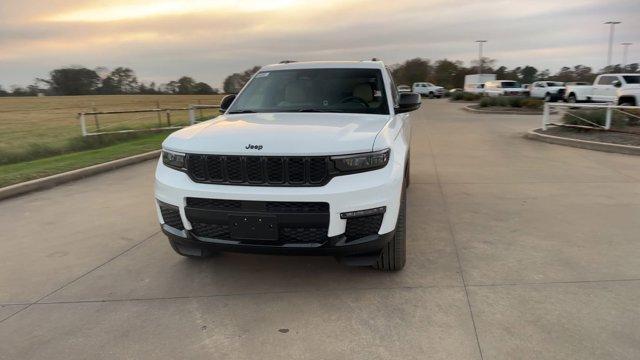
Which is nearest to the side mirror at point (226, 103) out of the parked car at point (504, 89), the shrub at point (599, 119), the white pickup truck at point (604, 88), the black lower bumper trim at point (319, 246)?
the black lower bumper trim at point (319, 246)

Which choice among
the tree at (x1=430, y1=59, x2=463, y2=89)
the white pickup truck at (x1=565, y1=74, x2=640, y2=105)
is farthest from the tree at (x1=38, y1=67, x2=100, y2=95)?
the tree at (x1=430, y1=59, x2=463, y2=89)

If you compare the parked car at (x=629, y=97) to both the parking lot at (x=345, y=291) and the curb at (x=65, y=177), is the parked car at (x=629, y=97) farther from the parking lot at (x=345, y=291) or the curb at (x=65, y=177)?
the curb at (x=65, y=177)

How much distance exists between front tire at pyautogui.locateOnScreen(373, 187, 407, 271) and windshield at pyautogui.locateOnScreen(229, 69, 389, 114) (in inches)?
48.1

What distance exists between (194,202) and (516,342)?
236cm

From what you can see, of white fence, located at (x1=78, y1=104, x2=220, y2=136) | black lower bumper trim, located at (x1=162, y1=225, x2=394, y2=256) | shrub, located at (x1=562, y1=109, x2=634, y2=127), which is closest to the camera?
black lower bumper trim, located at (x1=162, y1=225, x2=394, y2=256)

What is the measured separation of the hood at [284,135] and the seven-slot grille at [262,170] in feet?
0.17

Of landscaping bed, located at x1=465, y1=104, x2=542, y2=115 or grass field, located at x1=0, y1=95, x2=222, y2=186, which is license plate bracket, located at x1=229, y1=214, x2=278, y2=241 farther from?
landscaping bed, located at x1=465, y1=104, x2=542, y2=115

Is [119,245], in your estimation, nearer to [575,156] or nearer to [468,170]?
[468,170]

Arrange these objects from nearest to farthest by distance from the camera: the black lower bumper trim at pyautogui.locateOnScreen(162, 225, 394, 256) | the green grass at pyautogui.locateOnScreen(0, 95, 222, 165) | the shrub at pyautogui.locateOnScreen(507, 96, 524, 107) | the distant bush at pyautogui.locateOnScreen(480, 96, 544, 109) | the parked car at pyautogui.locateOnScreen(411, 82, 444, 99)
→ the black lower bumper trim at pyautogui.locateOnScreen(162, 225, 394, 256) → the green grass at pyautogui.locateOnScreen(0, 95, 222, 165) → the distant bush at pyautogui.locateOnScreen(480, 96, 544, 109) → the shrub at pyautogui.locateOnScreen(507, 96, 524, 107) → the parked car at pyautogui.locateOnScreen(411, 82, 444, 99)

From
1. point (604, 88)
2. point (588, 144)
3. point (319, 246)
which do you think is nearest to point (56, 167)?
point (319, 246)

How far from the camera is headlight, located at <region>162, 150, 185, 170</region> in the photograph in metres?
3.58

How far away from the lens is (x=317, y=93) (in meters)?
4.74

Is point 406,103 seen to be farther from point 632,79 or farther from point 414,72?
point 414,72

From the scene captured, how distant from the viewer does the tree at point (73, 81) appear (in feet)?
119
